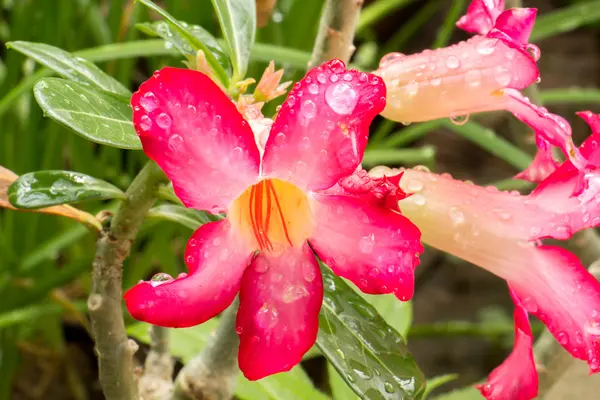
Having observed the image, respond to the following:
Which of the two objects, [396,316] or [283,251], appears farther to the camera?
[396,316]

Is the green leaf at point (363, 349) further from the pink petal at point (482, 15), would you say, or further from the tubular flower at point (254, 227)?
the pink petal at point (482, 15)

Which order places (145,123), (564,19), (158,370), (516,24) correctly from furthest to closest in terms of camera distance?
(564,19) → (158,370) → (516,24) → (145,123)

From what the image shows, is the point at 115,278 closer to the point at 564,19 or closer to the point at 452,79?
the point at 452,79

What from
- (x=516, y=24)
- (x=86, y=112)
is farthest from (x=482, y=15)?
(x=86, y=112)

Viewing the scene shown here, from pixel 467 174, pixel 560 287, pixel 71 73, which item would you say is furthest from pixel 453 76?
pixel 467 174

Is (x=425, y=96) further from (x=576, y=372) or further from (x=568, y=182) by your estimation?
(x=576, y=372)

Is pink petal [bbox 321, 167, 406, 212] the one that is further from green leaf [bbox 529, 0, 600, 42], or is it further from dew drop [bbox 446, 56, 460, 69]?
green leaf [bbox 529, 0, 600, 42]

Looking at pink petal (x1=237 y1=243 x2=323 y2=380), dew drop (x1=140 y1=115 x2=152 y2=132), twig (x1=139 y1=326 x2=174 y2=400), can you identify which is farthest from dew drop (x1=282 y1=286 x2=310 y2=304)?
twig (x1=139 y1=326 x2=174 y2=400)
